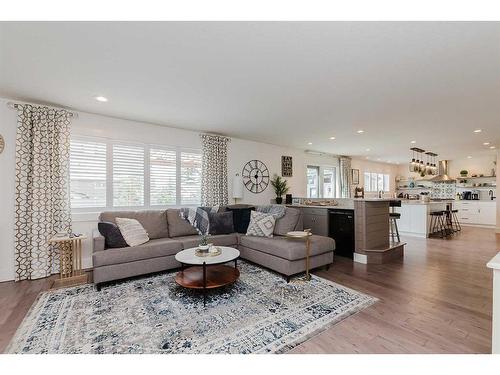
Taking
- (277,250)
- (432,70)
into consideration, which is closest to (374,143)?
(432,70)

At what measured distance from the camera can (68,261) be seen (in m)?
3.30

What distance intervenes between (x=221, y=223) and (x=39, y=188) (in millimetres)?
2736

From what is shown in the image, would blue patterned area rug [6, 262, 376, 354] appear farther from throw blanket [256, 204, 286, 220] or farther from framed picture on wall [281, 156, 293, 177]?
framed picture on wall [281, 156, 293, 177]

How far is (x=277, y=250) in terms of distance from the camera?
3.34 m

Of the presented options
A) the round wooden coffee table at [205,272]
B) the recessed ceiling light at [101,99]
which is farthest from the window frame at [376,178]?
the recessed ceiling light at [101,99]

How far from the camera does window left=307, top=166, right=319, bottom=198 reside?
7.45m

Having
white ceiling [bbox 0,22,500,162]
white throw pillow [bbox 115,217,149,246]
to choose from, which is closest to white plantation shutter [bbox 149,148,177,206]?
white ceiling [bbox 0,22,500,162]

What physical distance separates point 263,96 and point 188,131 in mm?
2287

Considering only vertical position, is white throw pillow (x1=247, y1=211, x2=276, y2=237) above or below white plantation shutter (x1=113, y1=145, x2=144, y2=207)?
below

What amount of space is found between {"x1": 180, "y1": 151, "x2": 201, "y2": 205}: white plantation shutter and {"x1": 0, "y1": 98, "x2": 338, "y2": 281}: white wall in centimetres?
23

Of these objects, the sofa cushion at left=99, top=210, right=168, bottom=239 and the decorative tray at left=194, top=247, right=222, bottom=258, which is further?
the sofa cushion at left=99, top=210, right=168, bottom=239

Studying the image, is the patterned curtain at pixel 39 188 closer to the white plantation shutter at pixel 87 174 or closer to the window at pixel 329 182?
the white plantation shutter at pixel 87 174

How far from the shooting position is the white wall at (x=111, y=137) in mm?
3252

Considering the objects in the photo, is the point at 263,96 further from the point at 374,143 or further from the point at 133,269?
the point at 374,143
